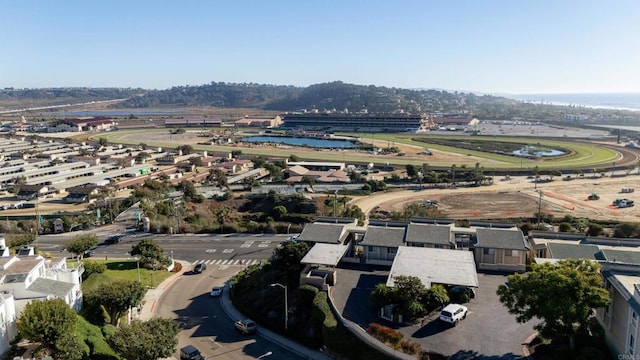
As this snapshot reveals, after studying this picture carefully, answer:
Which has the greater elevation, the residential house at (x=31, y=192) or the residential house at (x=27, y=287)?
the residential house at (x=27, y=287)

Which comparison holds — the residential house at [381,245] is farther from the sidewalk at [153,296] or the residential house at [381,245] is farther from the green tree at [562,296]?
the sidewalk at [153,296]

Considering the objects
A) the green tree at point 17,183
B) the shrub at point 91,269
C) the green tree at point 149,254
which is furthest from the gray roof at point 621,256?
the green tree at point 17,183

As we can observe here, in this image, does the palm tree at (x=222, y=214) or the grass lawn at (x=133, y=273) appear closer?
the grass lawn at (x=133, y=273)

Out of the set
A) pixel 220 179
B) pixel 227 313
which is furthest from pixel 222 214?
pixel 227 313

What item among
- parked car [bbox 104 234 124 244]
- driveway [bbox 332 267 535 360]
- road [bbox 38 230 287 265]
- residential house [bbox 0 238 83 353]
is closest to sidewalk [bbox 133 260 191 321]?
road [bbox 38 230 287 265]

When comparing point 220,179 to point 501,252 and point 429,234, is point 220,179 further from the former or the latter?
point 501,252

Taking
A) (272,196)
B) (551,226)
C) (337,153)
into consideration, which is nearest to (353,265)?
(551,226)
